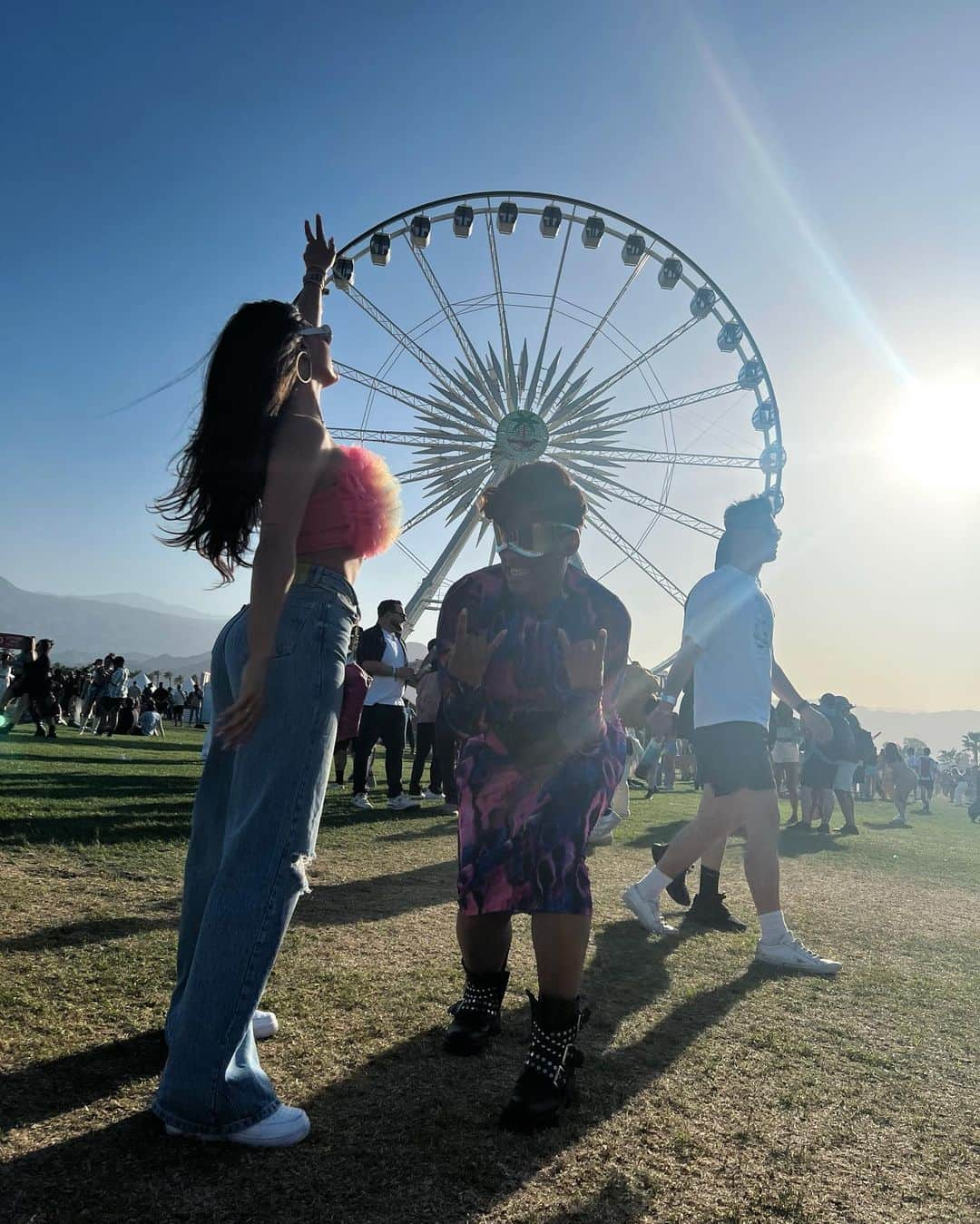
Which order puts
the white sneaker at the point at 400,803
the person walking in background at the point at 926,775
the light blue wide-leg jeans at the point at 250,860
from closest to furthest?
the light blue wide-leg jeans at the point at 250,860 < the white sneaker at the point at 400,803 < the person walking in background at the point at 926,775

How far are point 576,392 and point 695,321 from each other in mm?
3185

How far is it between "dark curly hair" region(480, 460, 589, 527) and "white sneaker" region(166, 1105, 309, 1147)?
1.48 m

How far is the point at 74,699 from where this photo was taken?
21.2 m

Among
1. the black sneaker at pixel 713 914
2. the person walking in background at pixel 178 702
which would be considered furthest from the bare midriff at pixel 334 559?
the person walking in background at pixel 178 702

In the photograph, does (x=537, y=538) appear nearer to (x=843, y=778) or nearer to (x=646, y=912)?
(x=646, y=912)

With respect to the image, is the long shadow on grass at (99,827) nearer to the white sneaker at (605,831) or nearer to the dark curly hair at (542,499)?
the white sneaker at (605,831)

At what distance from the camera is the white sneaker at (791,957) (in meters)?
3.44

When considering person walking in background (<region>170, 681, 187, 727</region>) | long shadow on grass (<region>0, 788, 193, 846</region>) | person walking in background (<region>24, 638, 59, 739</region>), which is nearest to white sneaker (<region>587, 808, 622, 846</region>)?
long shadow on grass (<region>0, 788, 193, 846</region>)

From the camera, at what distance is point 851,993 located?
3221 millimetres

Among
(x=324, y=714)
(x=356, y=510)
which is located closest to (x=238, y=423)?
(x=356, y=510)

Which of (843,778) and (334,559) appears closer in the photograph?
(334,559)

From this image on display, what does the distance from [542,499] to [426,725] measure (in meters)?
6.51

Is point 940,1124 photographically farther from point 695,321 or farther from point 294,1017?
point 695,321

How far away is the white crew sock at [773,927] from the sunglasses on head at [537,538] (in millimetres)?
2304
